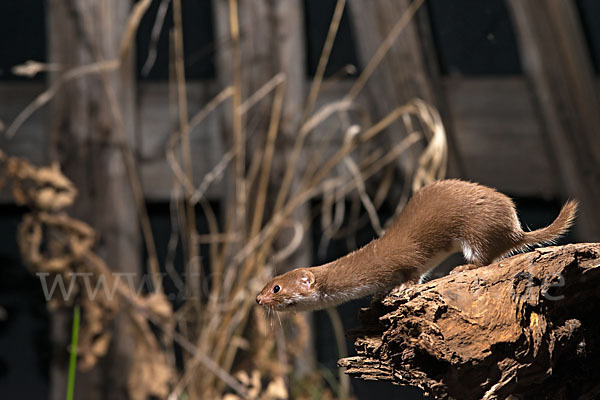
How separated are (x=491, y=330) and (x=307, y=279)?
205mm

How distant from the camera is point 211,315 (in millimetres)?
1631

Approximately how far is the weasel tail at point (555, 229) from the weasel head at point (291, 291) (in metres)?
0.26

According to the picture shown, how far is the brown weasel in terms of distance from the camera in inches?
30.5

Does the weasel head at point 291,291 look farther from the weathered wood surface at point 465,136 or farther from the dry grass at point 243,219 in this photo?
the weathered wood surface at point 465,136

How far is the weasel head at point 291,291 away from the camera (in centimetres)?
77

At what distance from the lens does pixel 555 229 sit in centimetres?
82

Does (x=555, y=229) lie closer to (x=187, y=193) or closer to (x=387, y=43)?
(x=387, y=43)

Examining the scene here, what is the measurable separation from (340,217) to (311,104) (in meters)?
0.31

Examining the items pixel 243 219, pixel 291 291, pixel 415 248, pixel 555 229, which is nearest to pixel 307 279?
pixel 291 291

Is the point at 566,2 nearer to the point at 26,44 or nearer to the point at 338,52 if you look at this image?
the point at 338,52

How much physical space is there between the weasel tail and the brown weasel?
0.10 ft

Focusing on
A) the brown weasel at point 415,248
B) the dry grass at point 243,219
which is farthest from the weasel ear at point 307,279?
the dry grass at point 243,219

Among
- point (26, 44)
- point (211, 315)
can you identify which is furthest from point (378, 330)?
point (26, 44)

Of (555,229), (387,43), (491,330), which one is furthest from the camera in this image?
(387,43)
